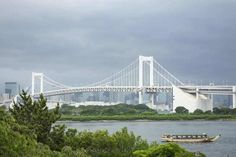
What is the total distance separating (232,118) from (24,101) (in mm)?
51172

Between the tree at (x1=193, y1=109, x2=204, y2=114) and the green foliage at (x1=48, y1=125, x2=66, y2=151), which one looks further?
the tree at (x1=193, y1=109, x2=204, y2=114)

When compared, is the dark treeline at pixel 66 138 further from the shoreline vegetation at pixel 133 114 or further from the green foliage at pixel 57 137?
the shoreline vegetation at pixel 133 114

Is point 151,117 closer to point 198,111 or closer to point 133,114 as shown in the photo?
point 133,114

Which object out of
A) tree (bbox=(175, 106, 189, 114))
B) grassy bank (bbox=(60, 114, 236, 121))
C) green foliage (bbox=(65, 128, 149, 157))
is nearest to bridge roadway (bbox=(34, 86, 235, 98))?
tree (bbox=(175, 106, 189, 114))

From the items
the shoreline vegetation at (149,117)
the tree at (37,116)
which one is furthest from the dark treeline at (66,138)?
the shoreline vegetation at (149,117)

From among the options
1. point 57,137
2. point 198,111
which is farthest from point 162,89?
point 57,137

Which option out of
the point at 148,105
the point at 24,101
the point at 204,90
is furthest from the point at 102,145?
the point at 148,105

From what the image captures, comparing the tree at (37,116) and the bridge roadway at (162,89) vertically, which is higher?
the bridge roadway at (162,89)

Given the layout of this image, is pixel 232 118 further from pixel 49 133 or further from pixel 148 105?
pixel 49 133

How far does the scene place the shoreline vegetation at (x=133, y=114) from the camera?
65.6m

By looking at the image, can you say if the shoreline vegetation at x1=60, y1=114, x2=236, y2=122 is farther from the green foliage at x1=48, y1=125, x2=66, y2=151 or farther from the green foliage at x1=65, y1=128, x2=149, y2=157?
the green foliage at x1=48, y1=125, x2=66, y2=151

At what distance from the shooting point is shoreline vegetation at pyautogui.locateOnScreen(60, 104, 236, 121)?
215ft

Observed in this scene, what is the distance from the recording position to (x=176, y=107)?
238 feet

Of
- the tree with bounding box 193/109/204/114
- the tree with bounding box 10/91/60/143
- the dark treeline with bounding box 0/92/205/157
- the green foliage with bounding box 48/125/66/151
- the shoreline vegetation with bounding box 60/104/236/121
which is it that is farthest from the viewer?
the tree with bounding box 193/109/204/114
